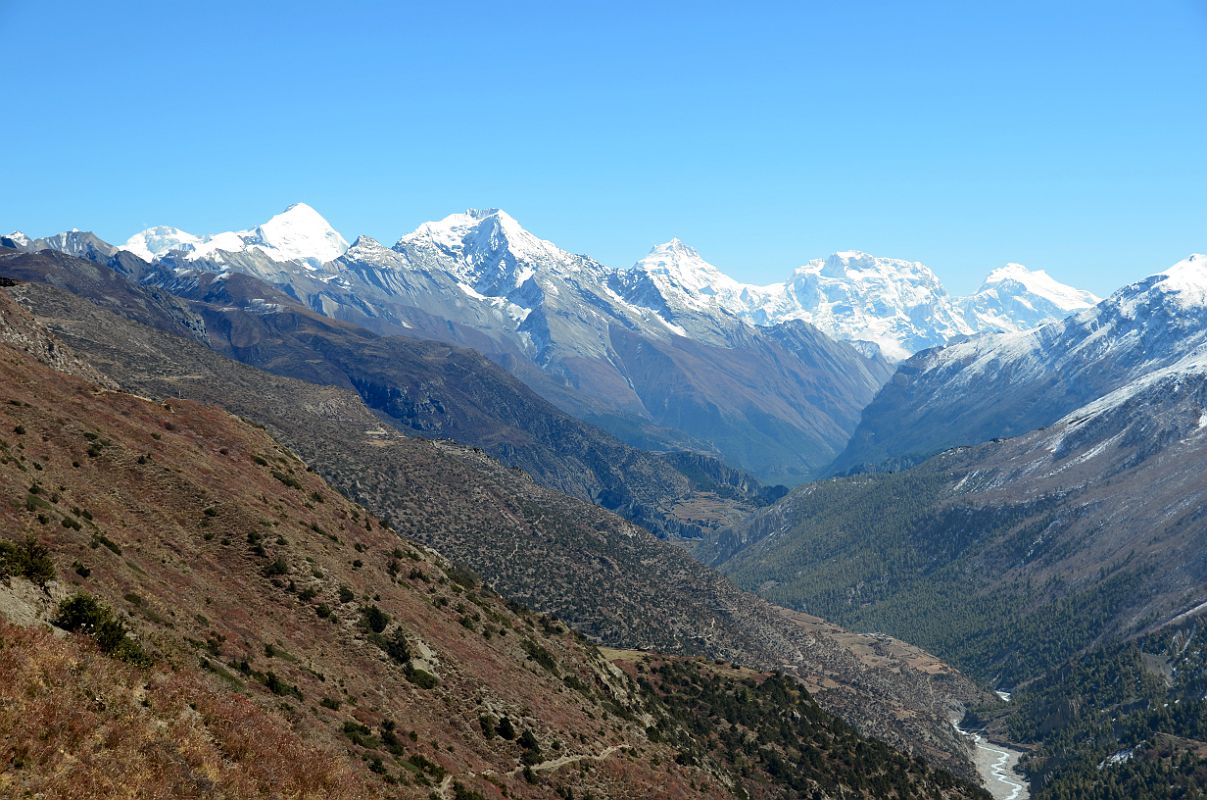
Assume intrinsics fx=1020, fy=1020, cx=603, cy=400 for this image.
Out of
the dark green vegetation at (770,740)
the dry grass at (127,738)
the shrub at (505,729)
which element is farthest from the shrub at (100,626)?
the dark green vegetation at (770,740)

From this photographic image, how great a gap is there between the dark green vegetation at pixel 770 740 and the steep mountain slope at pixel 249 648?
2.55 metres

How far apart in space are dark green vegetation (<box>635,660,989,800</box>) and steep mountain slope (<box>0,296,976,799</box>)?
100 inches

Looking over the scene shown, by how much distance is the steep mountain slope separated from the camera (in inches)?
1444

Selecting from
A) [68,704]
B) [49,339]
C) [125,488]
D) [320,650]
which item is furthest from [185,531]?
[49,339]

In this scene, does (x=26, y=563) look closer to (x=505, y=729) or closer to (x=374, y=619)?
(x=374, y=619)

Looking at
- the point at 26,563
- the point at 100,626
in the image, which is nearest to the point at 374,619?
the point at 26,563

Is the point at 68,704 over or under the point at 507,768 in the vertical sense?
A: over

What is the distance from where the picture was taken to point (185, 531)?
75.9 meters

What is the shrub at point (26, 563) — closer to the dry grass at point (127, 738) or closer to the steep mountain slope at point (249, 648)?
the steep mountain slope at point (249, 648)

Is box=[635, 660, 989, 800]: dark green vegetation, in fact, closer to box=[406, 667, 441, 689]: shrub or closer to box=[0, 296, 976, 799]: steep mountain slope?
box=[0, 296, 976, 799]: steep mountain slope

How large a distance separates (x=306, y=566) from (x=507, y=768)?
2235 centimetres

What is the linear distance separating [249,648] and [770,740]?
96.2 m

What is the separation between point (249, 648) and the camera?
62.0 m

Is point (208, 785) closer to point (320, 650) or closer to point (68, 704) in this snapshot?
point (68, 704)
